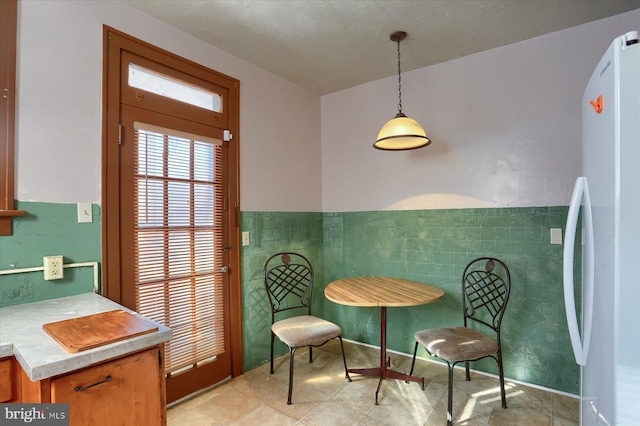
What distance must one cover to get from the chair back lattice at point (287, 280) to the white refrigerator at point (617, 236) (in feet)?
6.70

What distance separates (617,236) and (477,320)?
1.65 m

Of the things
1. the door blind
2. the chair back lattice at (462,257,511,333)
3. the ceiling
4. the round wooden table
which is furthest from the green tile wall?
the chair back lattice at (462,257,511,333)

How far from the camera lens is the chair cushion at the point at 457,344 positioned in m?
1.99

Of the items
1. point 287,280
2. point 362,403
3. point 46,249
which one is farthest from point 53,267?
point 362,403

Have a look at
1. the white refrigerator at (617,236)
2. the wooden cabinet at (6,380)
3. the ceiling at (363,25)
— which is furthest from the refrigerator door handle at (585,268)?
the wooden cabinet at (6,380)

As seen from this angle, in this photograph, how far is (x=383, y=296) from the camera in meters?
2.27

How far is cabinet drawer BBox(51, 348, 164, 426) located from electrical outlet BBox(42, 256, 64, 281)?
2.84 ft

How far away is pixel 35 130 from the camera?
65.7 inches

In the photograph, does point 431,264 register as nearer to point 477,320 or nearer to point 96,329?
point 477,320

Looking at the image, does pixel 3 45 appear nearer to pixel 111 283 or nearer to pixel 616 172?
pixel 111 283

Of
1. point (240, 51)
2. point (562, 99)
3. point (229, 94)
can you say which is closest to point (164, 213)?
point (229, 94)

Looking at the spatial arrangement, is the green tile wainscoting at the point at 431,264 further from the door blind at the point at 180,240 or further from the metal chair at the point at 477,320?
the door blind at the point at 180,240

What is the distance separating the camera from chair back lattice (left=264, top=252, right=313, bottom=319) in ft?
9.50

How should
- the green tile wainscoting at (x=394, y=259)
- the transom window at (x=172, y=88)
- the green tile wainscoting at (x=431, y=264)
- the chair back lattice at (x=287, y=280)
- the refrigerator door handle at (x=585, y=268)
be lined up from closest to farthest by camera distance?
the refrigerator door handle at (x=585, y=268) → the green tile wainscoting at (x=394, y=259) → the transom window at (x=172, y=88) → the green tile wainscoting at (x=431, y=264) → the chair back lattice at (x=287, y=280)
